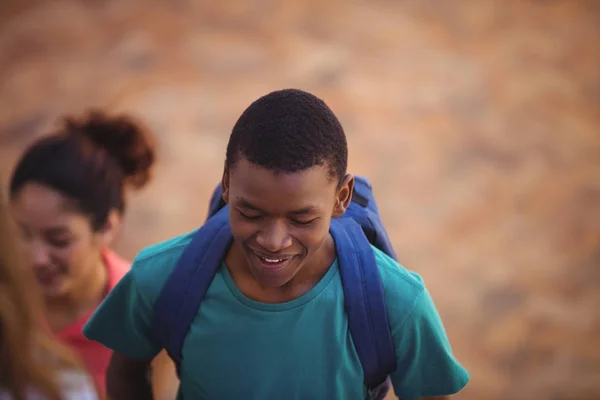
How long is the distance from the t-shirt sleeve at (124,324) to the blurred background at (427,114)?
238 cm

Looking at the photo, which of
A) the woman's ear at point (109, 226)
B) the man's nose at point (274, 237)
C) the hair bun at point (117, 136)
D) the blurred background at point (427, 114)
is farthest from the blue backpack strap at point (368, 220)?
the blurred background at point (427, 114)

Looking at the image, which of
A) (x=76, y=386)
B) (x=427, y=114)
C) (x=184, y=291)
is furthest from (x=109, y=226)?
(x=427, y=114)

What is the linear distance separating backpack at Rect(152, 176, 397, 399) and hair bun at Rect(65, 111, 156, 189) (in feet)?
2.98

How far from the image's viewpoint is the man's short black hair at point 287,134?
1633 millimetres

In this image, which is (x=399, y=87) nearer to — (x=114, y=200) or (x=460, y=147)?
(x=460, y=147)

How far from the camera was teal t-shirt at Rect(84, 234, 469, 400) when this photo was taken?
1.76 meters

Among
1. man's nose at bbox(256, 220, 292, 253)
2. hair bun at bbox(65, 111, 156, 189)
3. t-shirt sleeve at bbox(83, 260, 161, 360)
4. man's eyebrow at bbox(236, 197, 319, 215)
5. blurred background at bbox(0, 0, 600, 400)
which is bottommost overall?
t-shirt sleeve at bbox(83, 260, 161, 360)

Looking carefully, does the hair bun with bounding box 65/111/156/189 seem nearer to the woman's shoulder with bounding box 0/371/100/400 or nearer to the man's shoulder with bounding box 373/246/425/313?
the man's shoulder with bounding box 373/246/425/313

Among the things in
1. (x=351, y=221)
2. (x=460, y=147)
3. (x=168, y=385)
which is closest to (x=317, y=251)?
(x=351, y=221)

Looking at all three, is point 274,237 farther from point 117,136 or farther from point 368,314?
point 117,136

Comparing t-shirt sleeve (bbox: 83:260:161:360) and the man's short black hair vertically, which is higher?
the man's short black hair

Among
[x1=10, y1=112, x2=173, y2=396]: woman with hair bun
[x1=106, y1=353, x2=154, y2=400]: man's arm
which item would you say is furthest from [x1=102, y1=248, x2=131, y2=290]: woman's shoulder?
[x1=106, y1=353, x2=154, y2=400]: man's arm

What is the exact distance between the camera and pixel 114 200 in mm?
2771

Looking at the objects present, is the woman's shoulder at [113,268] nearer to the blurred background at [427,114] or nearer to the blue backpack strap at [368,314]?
the blue backpack strap at [368,314]
